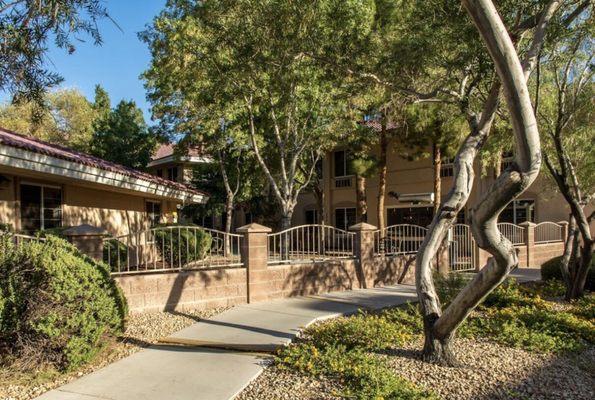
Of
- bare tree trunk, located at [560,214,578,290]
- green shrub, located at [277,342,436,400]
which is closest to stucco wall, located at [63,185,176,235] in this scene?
green shrub, located at [277,342,436,400]

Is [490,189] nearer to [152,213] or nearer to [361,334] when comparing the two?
[361,334]

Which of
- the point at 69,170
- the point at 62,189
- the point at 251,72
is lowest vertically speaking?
the point at 62,189

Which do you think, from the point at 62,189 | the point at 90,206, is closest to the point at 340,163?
the point at 90,206

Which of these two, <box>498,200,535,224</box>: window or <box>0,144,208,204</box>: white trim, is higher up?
<box>0,144,208,204</box>: white trim

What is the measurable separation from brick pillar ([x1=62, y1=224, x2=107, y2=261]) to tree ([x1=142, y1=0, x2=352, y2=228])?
12.3ft

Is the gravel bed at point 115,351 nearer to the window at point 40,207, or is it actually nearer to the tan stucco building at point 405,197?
the window at point 40,207

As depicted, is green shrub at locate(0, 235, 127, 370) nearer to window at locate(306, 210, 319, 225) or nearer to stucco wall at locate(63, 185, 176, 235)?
stucco wall at locate(63, 185, 176, 235)

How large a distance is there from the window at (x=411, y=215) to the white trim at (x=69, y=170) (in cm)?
1471

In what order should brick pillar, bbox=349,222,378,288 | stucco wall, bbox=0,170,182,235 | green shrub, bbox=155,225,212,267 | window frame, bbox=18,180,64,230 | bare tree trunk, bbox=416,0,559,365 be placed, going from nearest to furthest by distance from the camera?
bare tree trunk, bbox=416,0,559,365
green shrub, bbox=155,225,212,267
stucco wall, bbox=0,170,182,235
brick pillar, bbox=349,222,378,288
window frame, bbox=18,180,64,230

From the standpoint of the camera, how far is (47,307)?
5.12 meters

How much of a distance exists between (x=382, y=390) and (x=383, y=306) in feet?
14.9

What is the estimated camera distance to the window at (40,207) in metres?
11.8

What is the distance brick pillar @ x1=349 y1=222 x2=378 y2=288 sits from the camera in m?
11.4

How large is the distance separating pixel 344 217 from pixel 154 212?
1306 cm
